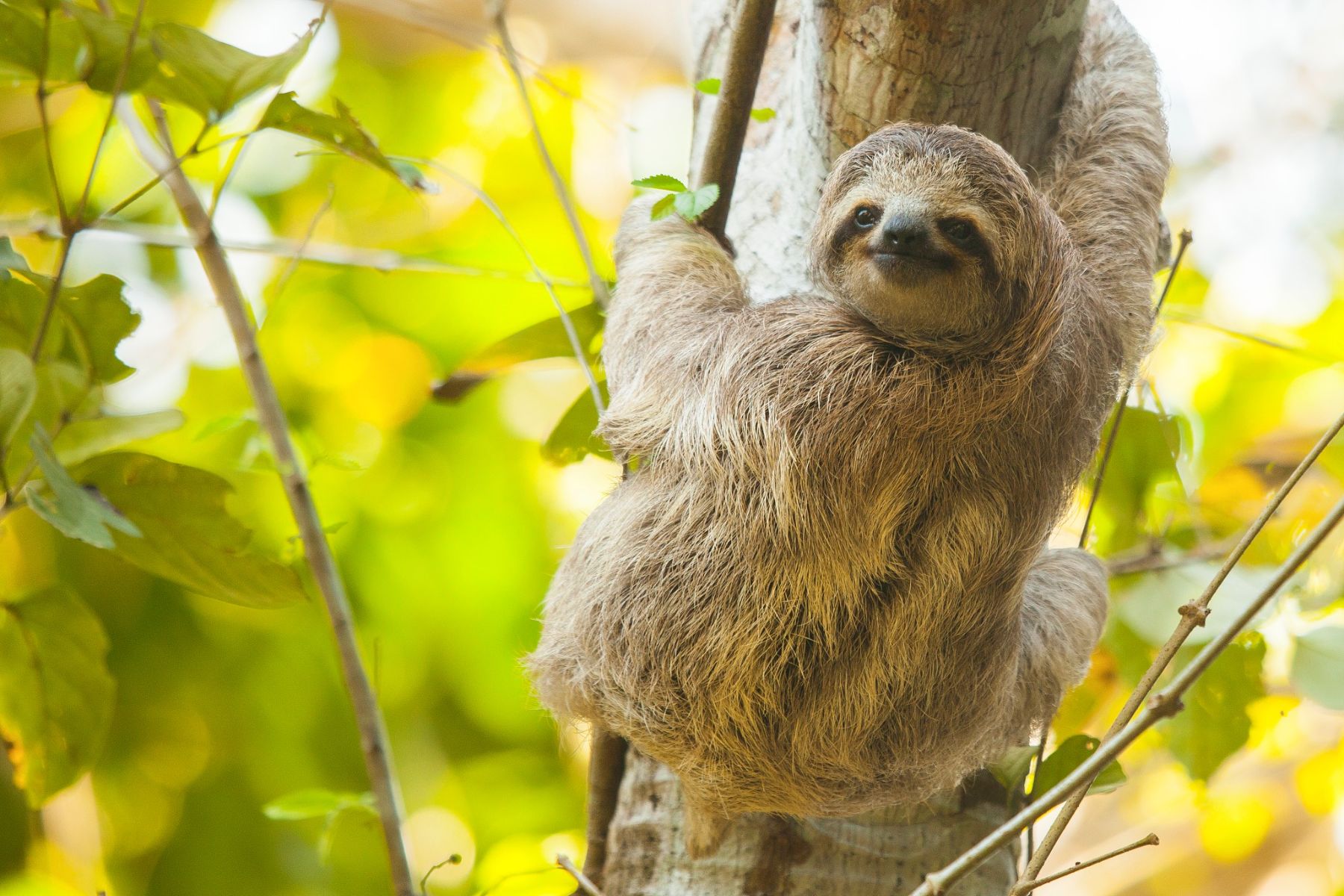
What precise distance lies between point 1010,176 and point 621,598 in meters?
1.61

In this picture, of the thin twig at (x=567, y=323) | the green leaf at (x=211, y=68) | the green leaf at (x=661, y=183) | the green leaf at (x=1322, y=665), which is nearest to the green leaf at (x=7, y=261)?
the green leaf at (x=211, y=68)

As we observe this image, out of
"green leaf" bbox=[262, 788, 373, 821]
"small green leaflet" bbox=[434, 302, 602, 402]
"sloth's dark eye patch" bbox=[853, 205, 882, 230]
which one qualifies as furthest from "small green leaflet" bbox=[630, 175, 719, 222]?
"green leaf" bbox=[262, 788, 373, 821]

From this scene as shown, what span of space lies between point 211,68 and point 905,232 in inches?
67.6

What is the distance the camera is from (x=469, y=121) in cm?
725

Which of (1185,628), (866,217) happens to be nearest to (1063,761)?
(1185,628)

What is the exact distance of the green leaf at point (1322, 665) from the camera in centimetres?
334

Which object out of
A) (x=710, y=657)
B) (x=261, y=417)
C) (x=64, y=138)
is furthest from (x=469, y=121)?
(x=710, y=657)

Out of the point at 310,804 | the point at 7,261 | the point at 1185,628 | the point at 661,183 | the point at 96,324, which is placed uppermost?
the point at 661,183

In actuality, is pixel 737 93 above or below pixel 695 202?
above

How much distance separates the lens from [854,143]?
11.4ft

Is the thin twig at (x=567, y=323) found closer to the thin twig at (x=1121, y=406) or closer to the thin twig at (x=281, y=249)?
the thin twig at (x=281, y=249)

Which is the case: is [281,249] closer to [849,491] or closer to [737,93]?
[737,93]

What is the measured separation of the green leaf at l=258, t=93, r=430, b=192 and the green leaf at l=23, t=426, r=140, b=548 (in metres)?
0.91

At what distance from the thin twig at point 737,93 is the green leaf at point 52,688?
205 cm
